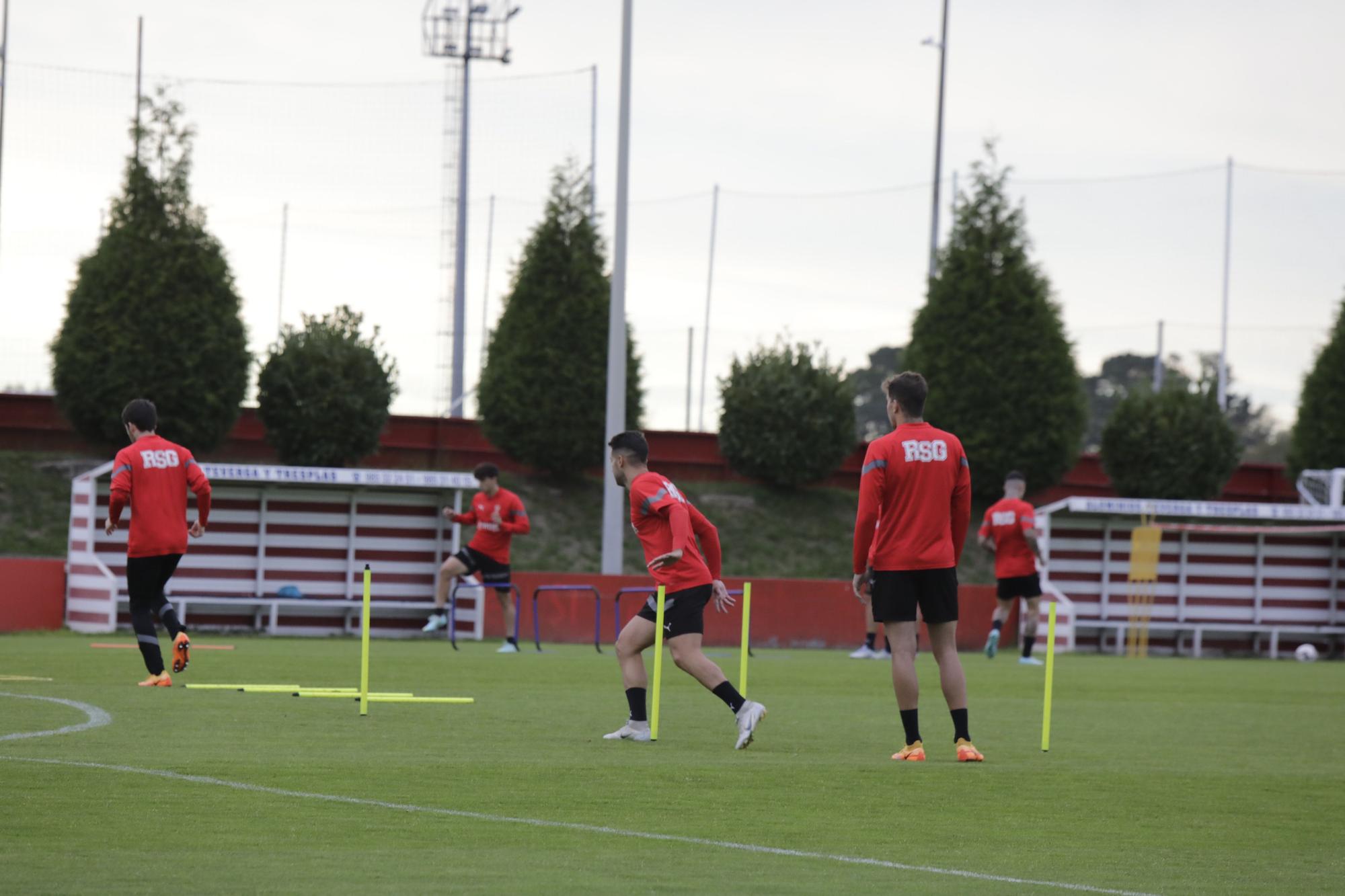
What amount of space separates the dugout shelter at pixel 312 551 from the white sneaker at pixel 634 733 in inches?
544

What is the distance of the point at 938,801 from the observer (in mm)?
7809

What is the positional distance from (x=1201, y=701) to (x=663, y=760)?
327 inches

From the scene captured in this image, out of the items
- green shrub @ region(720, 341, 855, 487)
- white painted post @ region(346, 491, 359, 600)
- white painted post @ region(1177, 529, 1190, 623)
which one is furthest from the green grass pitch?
green shrub @ region(720, 341, 855, 487)

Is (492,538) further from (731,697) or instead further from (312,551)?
(731,697)

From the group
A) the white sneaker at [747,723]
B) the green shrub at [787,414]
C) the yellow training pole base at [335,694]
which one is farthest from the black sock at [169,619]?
the green shrub at [787,414]

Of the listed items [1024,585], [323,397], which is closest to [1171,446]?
[1024,585]

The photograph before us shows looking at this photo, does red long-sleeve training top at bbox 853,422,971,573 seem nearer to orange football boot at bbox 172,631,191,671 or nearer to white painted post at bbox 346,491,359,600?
orange football boot at bbox 172,631,191,671

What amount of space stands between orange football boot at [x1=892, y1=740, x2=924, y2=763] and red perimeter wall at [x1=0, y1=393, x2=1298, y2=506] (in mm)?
23841

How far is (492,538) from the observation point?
20.6 meters

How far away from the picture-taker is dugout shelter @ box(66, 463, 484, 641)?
23891mm

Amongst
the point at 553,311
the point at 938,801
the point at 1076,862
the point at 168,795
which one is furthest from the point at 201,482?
the point at 553,311

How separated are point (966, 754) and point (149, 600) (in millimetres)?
6538

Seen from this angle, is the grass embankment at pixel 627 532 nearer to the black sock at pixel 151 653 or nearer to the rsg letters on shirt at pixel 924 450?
the black sock at pixel 151 653

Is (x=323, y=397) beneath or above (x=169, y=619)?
above
